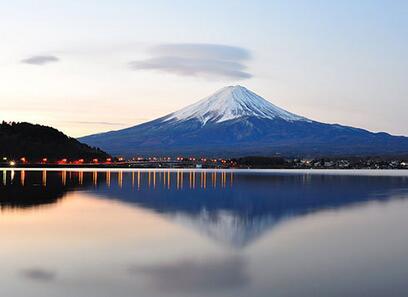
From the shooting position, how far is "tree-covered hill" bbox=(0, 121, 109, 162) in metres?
112

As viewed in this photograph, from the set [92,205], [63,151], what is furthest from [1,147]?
[92,205]

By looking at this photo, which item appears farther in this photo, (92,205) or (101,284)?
(92,205)

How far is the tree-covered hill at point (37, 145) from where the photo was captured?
369 feet

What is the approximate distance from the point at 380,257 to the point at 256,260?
236cm

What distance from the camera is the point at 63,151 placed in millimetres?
122938

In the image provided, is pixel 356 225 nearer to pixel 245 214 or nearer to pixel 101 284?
pixel 245 214

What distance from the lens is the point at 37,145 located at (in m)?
118

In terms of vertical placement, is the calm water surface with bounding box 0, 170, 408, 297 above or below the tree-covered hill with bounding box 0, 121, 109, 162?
below

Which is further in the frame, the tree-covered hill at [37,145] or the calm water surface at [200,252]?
the tree-covered hill at [37,145]

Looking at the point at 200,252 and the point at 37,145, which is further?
the point at 37,145

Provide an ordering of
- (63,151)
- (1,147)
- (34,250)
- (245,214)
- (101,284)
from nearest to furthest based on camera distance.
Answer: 1. (101,284)
2. (34,250)
3. (245,214)
4. (1,147)
5. (63,151)

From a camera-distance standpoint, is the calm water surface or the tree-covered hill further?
the tree-covered hill

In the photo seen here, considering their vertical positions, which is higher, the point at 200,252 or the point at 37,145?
the point at 37,145

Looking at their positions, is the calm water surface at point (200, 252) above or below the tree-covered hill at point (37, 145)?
below
